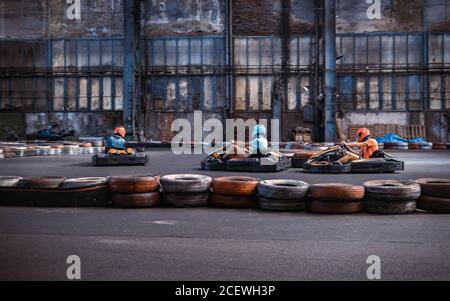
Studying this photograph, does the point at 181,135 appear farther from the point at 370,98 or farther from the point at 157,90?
the point at 370,98

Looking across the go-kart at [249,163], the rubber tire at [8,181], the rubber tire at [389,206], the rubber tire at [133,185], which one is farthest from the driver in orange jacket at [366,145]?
the rubber tire at [8,181]

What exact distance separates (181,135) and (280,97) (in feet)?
15.9

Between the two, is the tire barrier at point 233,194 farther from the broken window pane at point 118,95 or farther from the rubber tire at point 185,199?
the broken window pane at point 118,95

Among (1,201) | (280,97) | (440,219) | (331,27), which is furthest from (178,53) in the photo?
(440,219)

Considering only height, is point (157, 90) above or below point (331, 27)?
below

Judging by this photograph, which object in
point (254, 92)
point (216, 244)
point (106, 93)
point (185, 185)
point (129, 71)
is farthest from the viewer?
point (106, 93)

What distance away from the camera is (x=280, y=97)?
21438 millimetres

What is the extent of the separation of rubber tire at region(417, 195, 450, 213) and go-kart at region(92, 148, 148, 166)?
730 centimetres

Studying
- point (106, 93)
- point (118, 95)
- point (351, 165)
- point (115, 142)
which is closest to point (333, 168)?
point (351, 165)

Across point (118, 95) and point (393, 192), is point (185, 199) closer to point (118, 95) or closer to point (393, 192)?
point (393, 192)

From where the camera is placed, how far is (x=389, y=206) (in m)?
5.54

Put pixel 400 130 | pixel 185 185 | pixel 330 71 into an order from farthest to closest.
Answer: pixel 400 130 < pixel 330 71 < pixel 185 185

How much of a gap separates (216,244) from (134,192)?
2.29 meters

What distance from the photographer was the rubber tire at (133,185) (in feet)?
19.7
